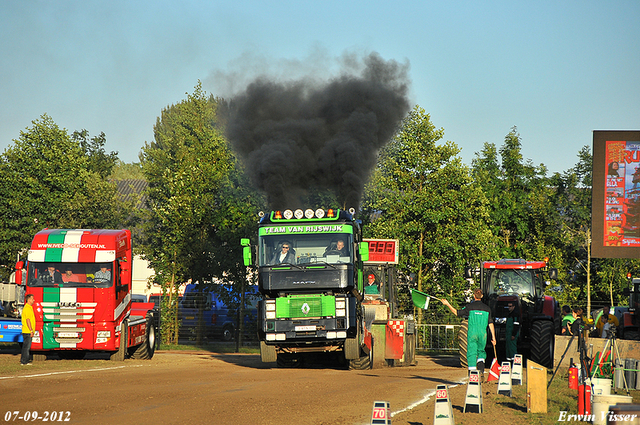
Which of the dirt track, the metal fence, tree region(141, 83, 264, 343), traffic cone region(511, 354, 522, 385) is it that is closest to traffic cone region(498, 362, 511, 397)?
the dirt track

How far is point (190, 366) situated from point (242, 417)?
31.0ft

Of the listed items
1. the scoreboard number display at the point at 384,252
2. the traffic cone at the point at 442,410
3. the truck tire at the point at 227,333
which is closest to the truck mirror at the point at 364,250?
the scoreboard number display at the point at 384,252

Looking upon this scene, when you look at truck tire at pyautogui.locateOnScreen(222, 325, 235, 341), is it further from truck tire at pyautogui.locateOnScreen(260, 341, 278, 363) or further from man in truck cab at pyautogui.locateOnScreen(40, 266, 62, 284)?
truck tire at pyautogui.locateOnScreen(260, 341, 278, 363)

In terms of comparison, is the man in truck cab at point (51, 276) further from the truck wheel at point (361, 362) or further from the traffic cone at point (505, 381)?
the traffic cone at point (505, 381)

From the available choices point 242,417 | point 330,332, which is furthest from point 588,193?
point 242,417

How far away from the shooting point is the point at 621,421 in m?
7.01

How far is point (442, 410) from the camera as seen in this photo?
→ 883cm

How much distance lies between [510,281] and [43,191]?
854 inches

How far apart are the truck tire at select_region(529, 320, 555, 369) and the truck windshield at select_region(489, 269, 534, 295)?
8.43ft

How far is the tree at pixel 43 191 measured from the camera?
32656 millimetres

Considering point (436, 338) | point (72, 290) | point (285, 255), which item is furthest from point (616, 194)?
point (72, 290)

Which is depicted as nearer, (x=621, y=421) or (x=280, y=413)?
(x=621, y=421)

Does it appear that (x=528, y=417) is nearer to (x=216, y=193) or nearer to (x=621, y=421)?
(x=621, y=421)

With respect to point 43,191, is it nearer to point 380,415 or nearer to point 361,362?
point 361,362
